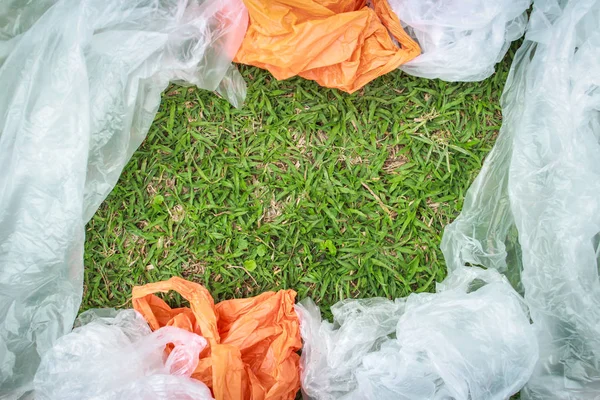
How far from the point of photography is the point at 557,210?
1.40 metres

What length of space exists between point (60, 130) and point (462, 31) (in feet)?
3.59

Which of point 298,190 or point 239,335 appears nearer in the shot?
point 239,335

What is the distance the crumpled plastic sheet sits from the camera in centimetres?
137

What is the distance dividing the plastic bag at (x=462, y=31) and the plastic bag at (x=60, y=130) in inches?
19.1

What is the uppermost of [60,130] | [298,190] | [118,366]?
[60,130]

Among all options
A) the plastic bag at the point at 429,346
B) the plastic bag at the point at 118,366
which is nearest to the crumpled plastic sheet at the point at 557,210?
the plastic bag at the point at 429,346

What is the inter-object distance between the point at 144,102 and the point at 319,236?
2.01 feet

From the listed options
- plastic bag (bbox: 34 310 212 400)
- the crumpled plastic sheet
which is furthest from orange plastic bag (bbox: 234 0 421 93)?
plastic bag (bbox: 34 310 212 400)

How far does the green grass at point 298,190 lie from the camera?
157 centimetres

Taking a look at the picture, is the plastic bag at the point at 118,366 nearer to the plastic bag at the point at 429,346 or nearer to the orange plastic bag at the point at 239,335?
the orange plastic bag at the point at 239,335

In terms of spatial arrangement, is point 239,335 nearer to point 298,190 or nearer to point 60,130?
point 298,190

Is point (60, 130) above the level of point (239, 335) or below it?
above

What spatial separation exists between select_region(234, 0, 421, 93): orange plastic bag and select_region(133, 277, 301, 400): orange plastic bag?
0.61 meters

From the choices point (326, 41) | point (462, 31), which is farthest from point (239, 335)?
point (462, 31)
